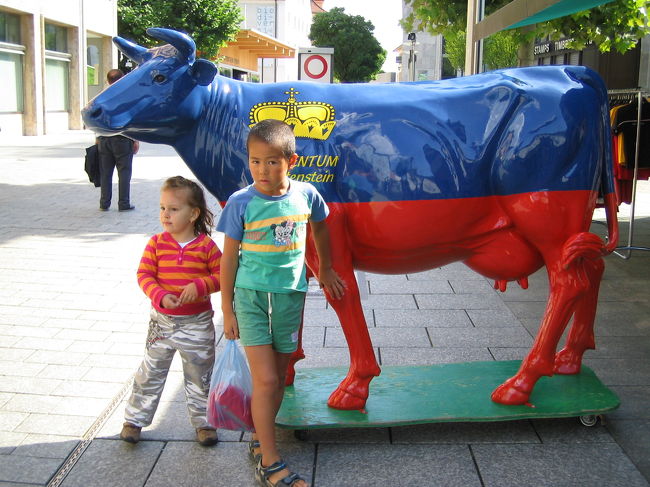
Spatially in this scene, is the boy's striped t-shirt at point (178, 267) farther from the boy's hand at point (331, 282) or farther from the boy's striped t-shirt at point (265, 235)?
the boy's hand at point (331, 282)

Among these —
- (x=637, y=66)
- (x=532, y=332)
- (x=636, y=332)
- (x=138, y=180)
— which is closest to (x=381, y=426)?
(x=532, y=332)

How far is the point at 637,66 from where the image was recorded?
1488 cm

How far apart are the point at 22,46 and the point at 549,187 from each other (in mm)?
21910

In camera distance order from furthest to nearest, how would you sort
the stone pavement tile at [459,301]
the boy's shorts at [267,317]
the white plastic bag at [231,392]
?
1. the stone pavement tile at [459,301]
2. the white plastic bag at [231,392]
3. the boy's shorts at [267,317]

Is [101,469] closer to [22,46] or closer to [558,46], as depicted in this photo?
[558,46]

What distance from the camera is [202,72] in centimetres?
327

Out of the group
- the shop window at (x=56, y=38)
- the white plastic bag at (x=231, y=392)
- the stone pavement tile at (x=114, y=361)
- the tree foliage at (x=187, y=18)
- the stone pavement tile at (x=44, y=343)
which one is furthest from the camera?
the tree foliage at (x=187, y=18)

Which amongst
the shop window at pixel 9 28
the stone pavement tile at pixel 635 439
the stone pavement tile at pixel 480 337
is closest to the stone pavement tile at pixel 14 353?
the stone pavement tile at pixel 480 337

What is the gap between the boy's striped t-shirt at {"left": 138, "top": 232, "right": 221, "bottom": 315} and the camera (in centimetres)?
325

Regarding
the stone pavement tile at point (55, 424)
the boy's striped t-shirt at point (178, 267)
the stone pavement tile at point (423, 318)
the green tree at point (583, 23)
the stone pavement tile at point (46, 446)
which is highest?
the green tree at point (583, 23)

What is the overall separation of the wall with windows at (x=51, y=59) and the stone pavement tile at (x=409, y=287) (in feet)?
56.4

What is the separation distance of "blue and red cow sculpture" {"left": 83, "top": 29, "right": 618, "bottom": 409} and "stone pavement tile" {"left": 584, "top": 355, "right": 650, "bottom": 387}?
38.0 inches

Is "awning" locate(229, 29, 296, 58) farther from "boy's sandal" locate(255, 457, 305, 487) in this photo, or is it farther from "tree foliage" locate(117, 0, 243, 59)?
"boy's sandal" locate(255, 457, 305, 487)

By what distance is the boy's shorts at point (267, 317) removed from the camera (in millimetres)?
2936
